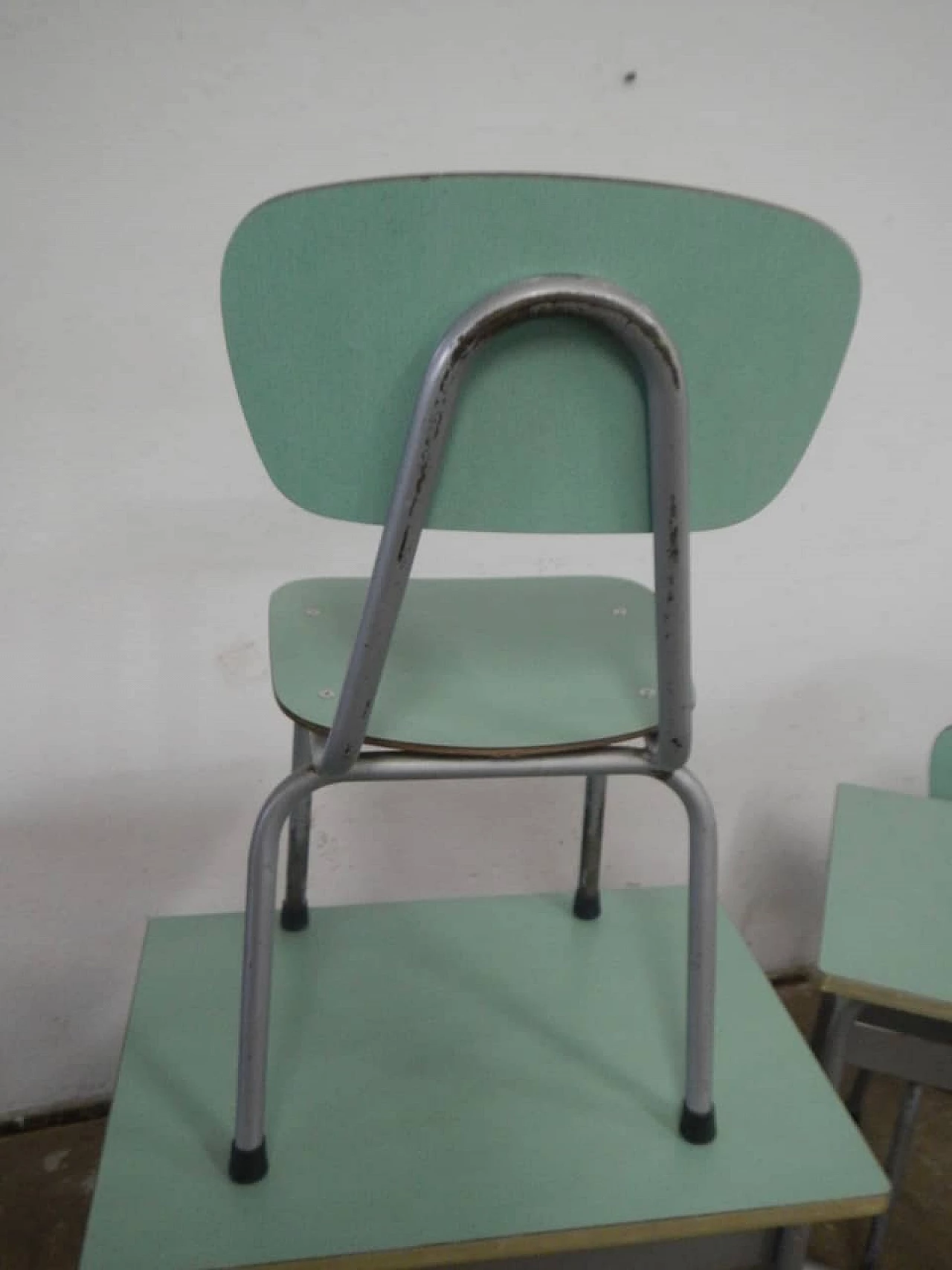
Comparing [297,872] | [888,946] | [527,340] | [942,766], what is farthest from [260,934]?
[942,766]

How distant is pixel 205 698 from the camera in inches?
47.9

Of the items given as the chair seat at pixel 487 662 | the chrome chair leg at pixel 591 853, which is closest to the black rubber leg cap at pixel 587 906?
the chrome chair leg at pixel 591 853

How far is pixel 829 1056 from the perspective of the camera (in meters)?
0.93

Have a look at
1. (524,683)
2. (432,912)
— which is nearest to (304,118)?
(524,683)

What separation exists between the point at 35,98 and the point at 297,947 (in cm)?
84

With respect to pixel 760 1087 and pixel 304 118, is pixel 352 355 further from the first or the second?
pixel 760 1087

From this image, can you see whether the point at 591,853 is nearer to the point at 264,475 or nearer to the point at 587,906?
the point at 587,906

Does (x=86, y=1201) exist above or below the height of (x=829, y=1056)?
below

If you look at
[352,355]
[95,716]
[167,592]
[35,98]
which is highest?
[35,98]

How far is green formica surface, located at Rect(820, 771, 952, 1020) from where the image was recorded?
2.73 feet

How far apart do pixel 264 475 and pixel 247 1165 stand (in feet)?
2.24

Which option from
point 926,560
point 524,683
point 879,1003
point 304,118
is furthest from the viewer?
point 926,560

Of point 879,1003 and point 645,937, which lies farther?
point 645,937

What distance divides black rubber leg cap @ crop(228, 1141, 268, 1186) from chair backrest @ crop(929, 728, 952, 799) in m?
0.83
